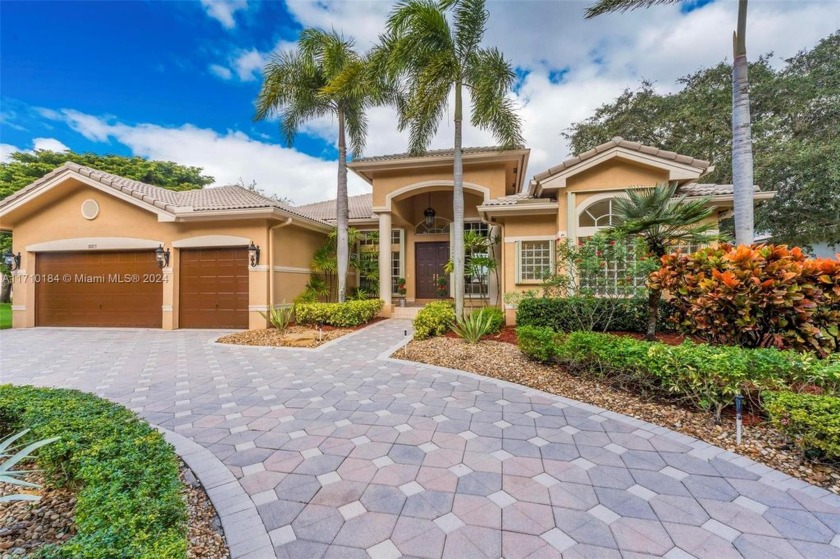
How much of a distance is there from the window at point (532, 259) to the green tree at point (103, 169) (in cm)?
2756

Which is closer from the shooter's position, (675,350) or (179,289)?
(675,350)

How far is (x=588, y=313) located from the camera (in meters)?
7.77

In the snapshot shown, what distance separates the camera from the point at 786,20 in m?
12.3

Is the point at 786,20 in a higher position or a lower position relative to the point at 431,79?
higher

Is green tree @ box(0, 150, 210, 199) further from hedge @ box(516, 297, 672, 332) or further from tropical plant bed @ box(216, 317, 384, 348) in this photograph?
hedge @ box(516, 297, 672, 332)

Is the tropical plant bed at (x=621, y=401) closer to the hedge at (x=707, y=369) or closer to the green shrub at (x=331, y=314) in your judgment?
the hedge at (x=707, y=369)

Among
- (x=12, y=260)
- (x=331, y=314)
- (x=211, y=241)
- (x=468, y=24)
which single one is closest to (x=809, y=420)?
(x=468, y=24)

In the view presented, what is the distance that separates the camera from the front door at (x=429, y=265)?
15.5 meters

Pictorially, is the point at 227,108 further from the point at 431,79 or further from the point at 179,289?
the point at 431,79

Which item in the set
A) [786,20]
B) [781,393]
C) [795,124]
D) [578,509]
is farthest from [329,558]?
[795,124]

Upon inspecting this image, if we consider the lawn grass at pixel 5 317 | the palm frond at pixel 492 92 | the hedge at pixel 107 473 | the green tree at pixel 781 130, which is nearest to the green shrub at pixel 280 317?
the hedge at pixel 107 473

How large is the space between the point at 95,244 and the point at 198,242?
153 inches

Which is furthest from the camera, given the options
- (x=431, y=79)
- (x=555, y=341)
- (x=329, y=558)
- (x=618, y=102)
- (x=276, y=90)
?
(x=618, y=102)

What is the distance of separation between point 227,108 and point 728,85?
77.7 ft
